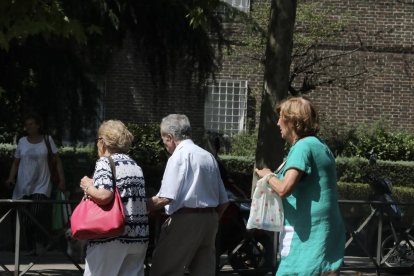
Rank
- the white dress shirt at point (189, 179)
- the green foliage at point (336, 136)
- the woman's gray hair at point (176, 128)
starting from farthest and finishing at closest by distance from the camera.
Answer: the green foliage at point (336, 136) → the woman's gray hair at point (176, 128) → the white dress shirt at point (189, 179)

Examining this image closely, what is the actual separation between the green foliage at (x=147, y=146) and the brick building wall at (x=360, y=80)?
52.7 inches

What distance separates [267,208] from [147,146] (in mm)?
14038

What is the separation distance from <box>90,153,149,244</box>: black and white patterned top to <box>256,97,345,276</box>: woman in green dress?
4.59ft

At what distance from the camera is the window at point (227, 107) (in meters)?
22.4

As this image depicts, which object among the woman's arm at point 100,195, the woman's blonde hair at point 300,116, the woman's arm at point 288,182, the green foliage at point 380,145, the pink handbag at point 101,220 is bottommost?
the green foliage at point 380,145

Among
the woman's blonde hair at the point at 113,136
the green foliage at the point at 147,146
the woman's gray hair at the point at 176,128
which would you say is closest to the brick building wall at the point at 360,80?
the green foliage at the point at 147,146

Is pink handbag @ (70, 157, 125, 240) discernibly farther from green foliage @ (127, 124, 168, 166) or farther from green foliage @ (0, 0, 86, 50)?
green foliage @ (127, 124, 168, 166)

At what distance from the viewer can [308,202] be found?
17.7ft

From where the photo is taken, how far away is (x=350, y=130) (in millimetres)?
21688

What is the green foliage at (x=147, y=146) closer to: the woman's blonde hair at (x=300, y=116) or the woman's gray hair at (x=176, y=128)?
the woman's gray hair at (x=176, y=128)

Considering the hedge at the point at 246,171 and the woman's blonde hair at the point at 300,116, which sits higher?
the woman's blonde hair at the point at 300,116

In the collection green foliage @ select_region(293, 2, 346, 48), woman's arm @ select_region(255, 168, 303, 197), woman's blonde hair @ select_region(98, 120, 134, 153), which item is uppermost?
green foliage @ select_region(293, 2, 346, 48)

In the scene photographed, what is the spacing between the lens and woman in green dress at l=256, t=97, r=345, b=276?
17.6ft

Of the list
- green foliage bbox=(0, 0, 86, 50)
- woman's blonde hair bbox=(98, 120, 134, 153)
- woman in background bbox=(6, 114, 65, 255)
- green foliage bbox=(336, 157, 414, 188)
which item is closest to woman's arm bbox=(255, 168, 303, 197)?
woman's blonde hair bbox=(98, 120, 134, 153)
